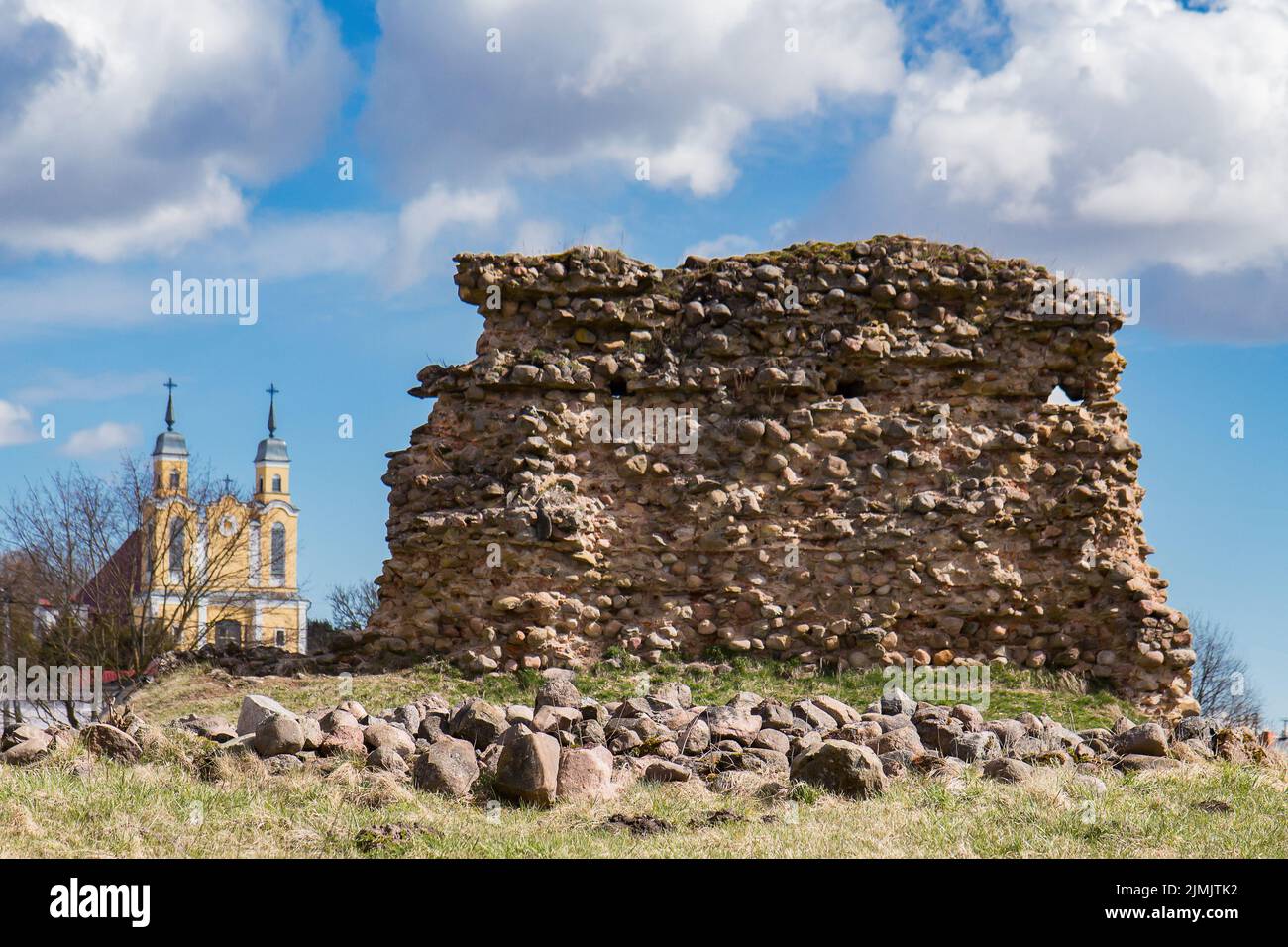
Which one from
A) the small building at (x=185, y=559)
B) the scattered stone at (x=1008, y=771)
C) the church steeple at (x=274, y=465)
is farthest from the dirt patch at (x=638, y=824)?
the church steeple at (x=274, y=465)

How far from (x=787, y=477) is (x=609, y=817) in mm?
8051

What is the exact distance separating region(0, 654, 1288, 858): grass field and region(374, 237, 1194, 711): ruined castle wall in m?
5.77

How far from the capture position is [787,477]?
15211mm

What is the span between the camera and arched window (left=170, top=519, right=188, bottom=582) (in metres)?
23.8

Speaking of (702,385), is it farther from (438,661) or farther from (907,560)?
(438,661)

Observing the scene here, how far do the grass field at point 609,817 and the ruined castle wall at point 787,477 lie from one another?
227 inches

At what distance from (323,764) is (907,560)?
8.16 metres

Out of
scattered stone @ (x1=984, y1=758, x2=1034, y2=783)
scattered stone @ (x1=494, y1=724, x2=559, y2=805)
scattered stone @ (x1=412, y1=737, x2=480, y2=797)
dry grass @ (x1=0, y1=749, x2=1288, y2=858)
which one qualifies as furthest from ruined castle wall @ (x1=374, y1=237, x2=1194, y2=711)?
scattered stone @ (x1=494, y1=724, x2=559, y2=805)

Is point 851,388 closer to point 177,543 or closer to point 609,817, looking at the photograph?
point 609,817

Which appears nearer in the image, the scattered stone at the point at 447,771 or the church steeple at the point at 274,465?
the scattered stone at the point at 447,771

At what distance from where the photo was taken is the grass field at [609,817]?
6672 mm

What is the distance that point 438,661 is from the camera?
14773 millimetres

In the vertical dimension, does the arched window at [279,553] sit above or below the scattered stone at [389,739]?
above

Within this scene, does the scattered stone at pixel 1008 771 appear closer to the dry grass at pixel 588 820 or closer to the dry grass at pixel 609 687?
the dry grass at pixel 588 820
